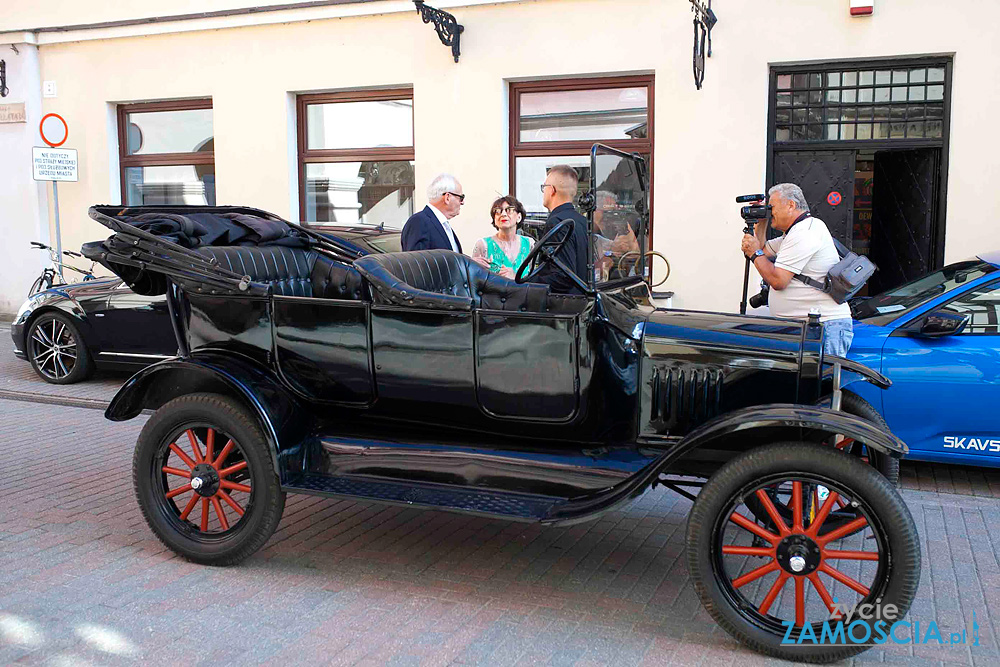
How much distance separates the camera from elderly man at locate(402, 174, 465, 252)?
20.8 feet

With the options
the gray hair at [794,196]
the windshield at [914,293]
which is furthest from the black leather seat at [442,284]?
the windshield at [914,293]

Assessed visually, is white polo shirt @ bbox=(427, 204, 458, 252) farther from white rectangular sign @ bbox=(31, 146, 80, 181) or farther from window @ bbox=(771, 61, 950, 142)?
white rectangular sign @ bbox=(31, 146, 80, 181)

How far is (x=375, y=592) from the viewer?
3918 millimetres

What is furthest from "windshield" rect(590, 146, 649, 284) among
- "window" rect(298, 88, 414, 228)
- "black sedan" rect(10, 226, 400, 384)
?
"window" rect(298, 88, 414, 228)

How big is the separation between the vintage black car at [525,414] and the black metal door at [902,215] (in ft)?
17.0

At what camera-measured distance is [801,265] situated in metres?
5.27

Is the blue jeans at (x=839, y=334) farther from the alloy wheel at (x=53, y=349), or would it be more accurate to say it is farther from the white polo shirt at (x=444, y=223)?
the alloy wheel at (x=53, y=349)

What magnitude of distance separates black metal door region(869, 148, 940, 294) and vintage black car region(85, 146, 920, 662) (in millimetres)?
5177

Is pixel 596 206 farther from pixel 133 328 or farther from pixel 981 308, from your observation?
pixel 133 328

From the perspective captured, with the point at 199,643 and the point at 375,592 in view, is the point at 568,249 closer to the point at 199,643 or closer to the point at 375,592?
the point at 375,592

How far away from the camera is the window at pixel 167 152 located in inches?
463

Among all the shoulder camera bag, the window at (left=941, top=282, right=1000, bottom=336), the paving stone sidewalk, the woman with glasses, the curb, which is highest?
the woman with glasses

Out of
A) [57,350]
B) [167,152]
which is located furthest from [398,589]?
[167,152]

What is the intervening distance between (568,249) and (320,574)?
1806mm
